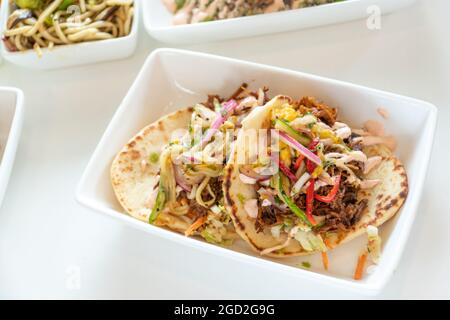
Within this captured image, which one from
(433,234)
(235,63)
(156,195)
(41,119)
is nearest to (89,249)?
(156,195)

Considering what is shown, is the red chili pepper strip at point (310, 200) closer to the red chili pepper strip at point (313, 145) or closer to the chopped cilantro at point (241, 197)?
the red chili pepper strip at point (313, 145)

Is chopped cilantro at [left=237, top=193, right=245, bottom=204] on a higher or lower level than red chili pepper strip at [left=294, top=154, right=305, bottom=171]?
lower

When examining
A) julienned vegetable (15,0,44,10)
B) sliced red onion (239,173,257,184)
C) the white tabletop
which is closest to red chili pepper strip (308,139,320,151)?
sliced red onion (239,173,257,184)

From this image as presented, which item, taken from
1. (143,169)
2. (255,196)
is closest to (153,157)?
(143,169)

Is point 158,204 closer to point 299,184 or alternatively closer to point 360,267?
point 299,184

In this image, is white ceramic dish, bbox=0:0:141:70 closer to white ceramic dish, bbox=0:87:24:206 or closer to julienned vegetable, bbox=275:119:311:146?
white ceramic dish, bbox=0:87:24:206

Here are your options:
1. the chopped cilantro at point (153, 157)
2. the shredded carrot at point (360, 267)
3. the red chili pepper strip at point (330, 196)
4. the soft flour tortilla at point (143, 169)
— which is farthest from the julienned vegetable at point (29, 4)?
the shredded carrot at point (360, 267)
